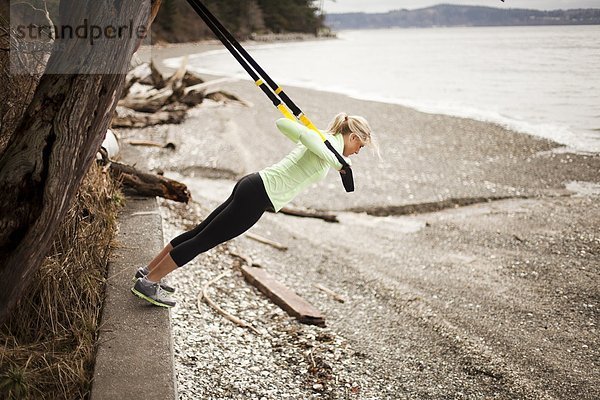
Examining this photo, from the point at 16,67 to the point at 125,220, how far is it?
160 centimetres

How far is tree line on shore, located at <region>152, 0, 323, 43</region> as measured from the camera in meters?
50.5

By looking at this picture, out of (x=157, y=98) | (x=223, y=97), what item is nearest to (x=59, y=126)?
(x=157, y=98)

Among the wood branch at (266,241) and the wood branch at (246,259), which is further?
the wood branch at (266,241)

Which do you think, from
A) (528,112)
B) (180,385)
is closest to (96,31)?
(180,385)

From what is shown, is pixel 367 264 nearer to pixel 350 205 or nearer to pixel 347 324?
pixel 347 324

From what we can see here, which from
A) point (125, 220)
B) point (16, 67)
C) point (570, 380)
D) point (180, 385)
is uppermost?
point (16, 67)

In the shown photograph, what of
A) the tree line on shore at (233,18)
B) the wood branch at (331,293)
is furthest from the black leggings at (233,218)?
the tree line on shore at (233,18)

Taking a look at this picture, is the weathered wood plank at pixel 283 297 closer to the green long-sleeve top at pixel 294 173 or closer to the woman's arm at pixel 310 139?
the green long-sleeve top at pixel 294 173

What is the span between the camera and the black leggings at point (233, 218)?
12.2 feet

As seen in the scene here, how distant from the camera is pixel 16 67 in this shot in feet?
13.7

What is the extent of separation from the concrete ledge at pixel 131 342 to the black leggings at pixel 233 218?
42 cm

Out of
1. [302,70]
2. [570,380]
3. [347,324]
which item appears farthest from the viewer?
[302,70]

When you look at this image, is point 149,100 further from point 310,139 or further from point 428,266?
point 310,139

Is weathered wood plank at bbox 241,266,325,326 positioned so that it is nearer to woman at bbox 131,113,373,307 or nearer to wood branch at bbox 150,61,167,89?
woman at bbox 131,113,373,307
